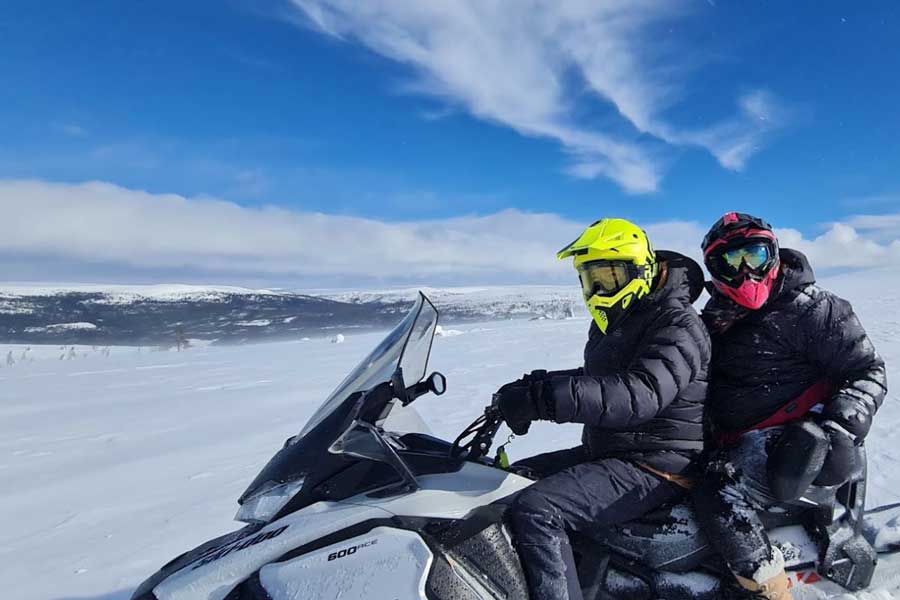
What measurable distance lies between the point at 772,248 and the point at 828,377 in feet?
2.10

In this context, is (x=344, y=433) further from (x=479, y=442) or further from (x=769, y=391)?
(x=769, y=391)

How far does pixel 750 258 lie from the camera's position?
2.69 metres

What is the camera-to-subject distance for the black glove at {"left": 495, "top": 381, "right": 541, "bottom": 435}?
2.11m

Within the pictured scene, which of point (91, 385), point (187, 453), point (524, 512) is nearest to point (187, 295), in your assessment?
point (91, 385)

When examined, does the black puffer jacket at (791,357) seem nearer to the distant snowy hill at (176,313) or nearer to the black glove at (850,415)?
the black glove at (850,415)

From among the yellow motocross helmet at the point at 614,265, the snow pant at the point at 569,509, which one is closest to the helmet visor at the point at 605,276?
the yellow motocross helmet at the point at 614,265

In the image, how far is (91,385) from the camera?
1318 centimetres

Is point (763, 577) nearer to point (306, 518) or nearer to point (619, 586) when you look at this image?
point (619, 586)

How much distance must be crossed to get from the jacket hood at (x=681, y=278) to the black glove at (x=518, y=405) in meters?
0.77

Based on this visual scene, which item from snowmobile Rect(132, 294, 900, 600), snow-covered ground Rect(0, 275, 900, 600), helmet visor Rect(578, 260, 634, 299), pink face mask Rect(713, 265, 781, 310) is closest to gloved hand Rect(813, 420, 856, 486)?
snowmobile Rect(132, 294, 900, 600)

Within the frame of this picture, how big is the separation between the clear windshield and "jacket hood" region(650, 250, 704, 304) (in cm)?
101

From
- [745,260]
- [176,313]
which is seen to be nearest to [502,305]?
[176,313]

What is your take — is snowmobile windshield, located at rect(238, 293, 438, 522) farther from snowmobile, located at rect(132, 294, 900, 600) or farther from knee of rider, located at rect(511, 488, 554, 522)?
knee of rider, located at rect(511, 488, 554, 522)

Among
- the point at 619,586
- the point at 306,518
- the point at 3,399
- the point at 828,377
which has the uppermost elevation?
the point at 828,377
